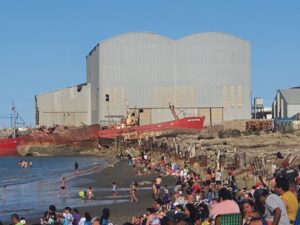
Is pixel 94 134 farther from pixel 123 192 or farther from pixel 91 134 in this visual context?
pixel 123 192

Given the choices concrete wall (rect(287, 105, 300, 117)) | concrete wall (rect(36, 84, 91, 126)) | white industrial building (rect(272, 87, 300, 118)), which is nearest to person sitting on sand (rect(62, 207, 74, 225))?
white industrial building (rect(272, 87, 300, 118))

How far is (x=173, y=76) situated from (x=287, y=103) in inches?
578

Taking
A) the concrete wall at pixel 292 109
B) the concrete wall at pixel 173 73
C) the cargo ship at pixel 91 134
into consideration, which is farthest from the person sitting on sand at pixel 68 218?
the concrete wall at pixel 292 109

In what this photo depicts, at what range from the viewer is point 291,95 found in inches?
3423

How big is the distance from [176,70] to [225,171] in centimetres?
4910

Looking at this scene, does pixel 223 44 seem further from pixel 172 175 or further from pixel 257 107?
pixel 172 175

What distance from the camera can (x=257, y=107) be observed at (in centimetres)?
10394

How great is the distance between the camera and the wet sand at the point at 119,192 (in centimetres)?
2453

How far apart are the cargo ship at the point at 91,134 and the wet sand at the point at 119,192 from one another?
2516cm

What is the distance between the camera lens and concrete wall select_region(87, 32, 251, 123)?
7994 centimetres

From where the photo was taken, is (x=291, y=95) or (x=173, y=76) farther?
(x=291, y=95)

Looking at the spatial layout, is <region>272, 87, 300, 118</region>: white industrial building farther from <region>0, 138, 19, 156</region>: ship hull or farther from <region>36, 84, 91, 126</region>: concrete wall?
<region>0, 138, 19, 156</region>: ship hull

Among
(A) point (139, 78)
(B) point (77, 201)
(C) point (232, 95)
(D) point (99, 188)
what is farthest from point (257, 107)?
(B) point (77, 201)

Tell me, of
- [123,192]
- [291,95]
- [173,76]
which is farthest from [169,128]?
[123,192]
